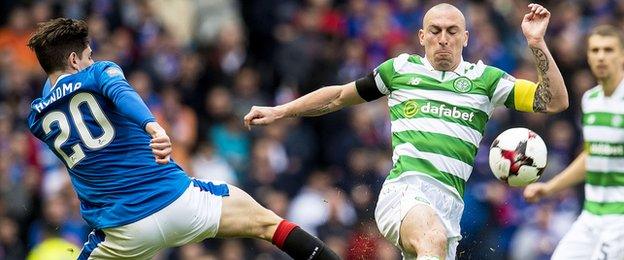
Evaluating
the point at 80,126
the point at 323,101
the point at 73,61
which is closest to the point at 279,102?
the point at 323,101

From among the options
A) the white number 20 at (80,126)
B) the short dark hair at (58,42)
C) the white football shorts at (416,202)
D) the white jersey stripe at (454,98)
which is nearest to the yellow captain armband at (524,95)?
the white jersey stripe at (454,98)

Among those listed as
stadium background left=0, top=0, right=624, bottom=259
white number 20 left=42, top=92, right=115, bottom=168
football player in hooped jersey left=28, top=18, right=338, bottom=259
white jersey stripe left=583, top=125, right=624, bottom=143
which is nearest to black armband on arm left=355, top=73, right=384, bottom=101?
football player in hooped jersey left=28, top=18, right=338, bottom=259

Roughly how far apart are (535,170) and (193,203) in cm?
248

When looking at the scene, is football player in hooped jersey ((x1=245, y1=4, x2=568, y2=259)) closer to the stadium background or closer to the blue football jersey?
the blue football jersey

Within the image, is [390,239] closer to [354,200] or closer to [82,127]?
[82,127]

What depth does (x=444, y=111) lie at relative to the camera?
10.5m

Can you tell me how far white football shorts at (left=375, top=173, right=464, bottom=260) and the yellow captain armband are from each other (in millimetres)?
808

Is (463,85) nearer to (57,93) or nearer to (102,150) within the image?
(102,150)

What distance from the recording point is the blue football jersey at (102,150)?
988cm

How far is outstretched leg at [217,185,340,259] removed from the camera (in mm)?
10297

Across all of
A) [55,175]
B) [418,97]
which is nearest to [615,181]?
[418,97]

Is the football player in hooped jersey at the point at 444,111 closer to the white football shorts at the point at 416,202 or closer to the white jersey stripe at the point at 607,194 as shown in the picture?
the white football shorts at the point at 416,202

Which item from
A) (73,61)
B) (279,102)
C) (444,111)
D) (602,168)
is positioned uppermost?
(73,61)

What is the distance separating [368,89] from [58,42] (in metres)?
2.36
